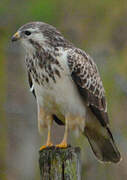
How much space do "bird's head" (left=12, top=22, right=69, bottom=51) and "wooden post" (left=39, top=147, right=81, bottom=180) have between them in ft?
3.94

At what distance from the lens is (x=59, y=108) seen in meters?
7.05

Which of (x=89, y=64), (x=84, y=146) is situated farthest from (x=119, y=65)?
(x=89, y=64)

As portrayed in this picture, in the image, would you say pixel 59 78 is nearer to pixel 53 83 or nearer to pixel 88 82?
pixel 53 83

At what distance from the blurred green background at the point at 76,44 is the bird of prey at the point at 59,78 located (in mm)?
3212

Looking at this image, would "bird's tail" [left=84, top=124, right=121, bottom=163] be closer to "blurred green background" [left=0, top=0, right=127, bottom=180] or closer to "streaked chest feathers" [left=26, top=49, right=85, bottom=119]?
"streaked chest feathers" [left=26, top=49, right=85, bottom=119]

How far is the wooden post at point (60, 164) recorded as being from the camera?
19.3 ft

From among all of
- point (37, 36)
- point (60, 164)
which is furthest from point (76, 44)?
point (60, 164)

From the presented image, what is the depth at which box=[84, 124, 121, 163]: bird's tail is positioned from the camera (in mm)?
7449

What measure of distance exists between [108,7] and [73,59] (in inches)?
184

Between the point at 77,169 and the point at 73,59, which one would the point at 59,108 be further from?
the point at 77,169

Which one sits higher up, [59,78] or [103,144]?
[59,78]

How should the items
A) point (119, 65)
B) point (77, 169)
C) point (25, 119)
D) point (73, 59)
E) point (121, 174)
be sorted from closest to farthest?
point (77, 169) < point (73, 59) < point (121, 174) < point (119, 65) < point (25, 119)

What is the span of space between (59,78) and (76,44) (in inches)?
186

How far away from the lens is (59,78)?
6.89 meters
